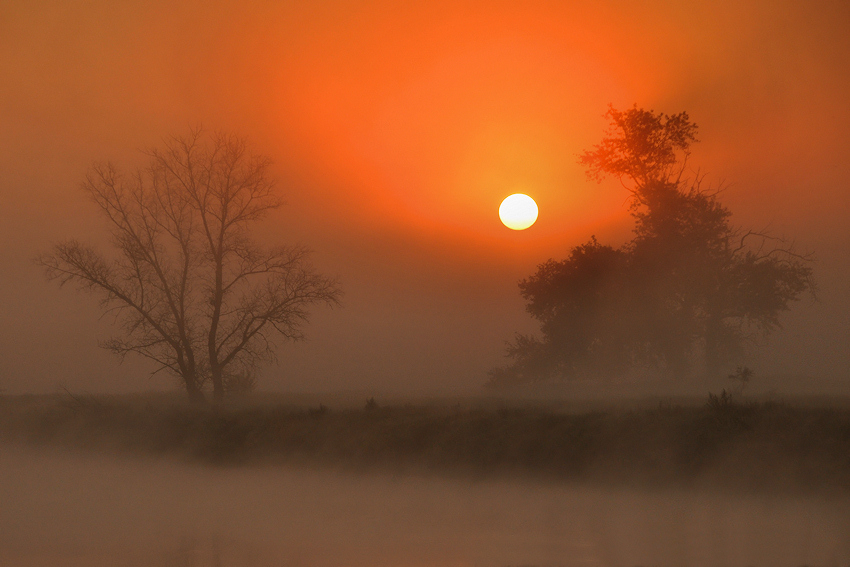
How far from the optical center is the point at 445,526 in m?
13.9

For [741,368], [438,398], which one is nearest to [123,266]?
[438,398]

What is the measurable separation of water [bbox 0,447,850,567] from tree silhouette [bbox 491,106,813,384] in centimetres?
1457

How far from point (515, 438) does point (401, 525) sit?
4175mm

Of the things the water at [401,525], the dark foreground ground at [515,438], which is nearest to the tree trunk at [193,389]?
the dark foreground ground at [515,438]

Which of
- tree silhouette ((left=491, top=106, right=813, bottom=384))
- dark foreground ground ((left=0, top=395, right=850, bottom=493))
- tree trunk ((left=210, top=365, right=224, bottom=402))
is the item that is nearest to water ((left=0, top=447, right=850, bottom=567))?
dark foreground ground ((left=0, top=395, right=850, bottom=493))

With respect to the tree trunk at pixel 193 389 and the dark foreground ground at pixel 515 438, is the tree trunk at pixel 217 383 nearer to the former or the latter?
the tree trunk at pixel 193 389

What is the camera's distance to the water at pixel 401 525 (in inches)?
460

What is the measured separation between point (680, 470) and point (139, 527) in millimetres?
11383

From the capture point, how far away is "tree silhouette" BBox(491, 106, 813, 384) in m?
28.4

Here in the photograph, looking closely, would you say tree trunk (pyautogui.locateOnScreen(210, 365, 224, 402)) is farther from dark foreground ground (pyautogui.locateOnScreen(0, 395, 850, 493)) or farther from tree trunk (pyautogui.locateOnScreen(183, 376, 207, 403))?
dark foreground ground (pyautogui.locateOnScreen(0, 395, 850, 493))

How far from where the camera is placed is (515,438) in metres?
17.2

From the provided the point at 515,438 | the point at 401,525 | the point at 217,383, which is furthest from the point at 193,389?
the point at 401,525

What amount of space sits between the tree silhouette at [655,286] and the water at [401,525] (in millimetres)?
14572

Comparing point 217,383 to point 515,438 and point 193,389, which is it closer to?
point 193,389
